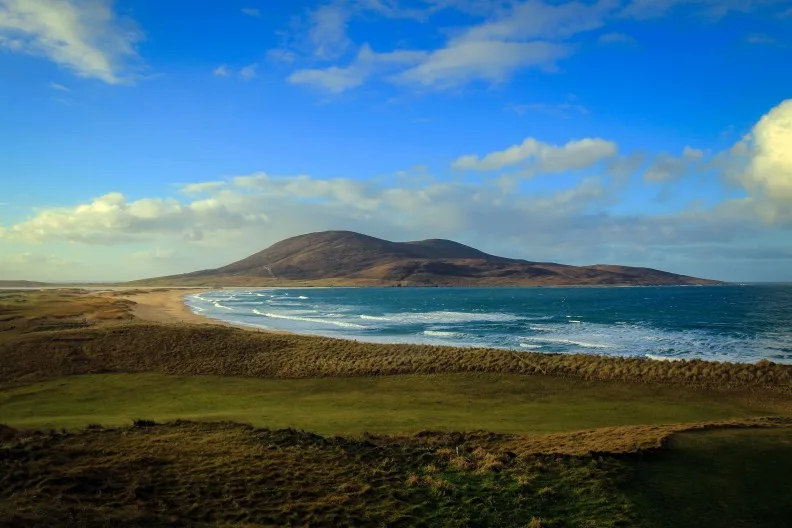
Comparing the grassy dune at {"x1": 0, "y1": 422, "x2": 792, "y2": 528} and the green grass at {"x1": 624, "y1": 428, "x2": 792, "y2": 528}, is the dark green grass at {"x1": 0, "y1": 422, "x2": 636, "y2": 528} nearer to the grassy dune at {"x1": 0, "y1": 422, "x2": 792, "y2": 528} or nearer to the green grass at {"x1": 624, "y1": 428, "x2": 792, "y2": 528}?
the grassy dune at {"x1": 0, "y1": 422, "x2": 792, "y2": 528}

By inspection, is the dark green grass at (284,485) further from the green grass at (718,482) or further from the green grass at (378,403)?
the green grass at (378,403)

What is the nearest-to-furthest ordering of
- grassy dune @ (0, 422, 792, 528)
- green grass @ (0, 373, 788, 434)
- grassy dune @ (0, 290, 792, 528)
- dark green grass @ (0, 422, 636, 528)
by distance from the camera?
dark green grass @ (0, 422, 636, 528) → grassy dune @ (0, 422, 792, 528) → grassy dune @ (0, 290, 792, 528) → green grass @ (0, 373, 788, 434)

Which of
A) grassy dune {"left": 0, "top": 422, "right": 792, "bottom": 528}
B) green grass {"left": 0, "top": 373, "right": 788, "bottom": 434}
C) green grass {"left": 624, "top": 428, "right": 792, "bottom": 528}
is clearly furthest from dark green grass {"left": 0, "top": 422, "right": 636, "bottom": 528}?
green grass {"left": 0, "top": 373, "right": 788, "bottom": 434}

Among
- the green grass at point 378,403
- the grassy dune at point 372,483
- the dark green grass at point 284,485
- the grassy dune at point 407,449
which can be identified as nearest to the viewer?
the dark green grass at point 284,485

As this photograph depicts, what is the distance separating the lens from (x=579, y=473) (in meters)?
15.2

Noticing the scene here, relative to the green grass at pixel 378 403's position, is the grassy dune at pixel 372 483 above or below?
above

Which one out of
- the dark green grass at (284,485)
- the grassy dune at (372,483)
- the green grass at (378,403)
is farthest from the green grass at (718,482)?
the green grass at (378,403)

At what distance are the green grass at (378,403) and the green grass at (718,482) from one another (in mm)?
5901

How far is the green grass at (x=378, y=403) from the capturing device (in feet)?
74.6

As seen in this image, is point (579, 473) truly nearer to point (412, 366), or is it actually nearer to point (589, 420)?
→ point (589, 420)

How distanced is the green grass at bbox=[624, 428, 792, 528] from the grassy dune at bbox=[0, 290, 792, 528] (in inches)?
2.2

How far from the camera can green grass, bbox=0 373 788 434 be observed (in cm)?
2273

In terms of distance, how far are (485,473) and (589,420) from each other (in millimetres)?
10567

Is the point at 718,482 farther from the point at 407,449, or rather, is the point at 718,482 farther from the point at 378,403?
the point at 378,403
